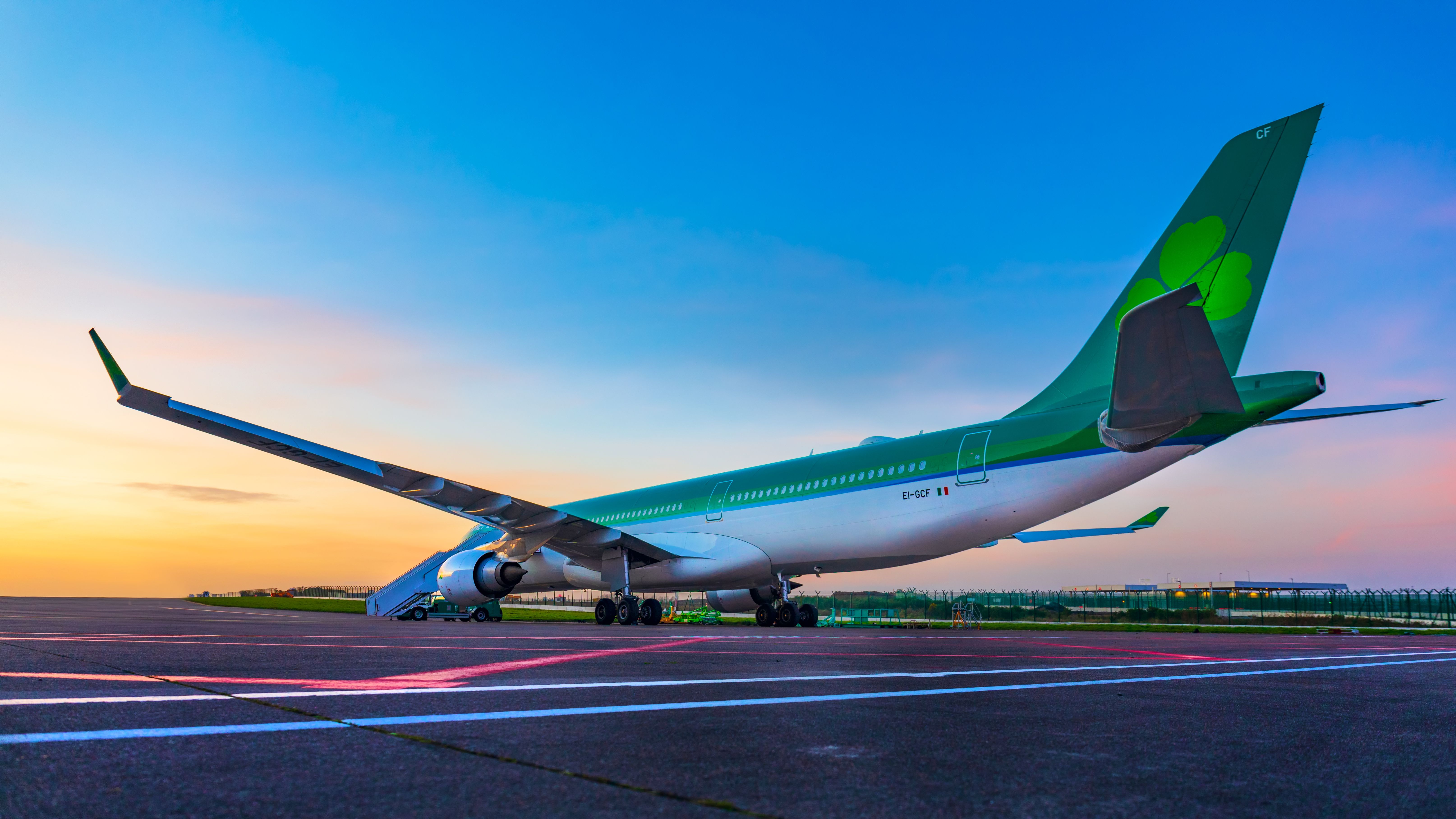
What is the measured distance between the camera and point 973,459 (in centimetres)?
1532

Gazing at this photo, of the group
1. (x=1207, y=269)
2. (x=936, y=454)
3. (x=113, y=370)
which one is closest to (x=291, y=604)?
(x=113, y=370)

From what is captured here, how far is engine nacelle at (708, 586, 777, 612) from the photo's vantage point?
82.8 ft

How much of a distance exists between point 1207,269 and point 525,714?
1152cm

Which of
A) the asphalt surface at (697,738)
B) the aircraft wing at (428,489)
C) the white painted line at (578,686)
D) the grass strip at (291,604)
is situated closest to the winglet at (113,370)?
the aircraft wing at (428,489)

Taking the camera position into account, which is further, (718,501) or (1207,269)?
(718,501)

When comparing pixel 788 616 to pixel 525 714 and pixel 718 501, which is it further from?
pixel 525 714

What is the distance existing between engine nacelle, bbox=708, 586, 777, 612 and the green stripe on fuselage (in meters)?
3.66

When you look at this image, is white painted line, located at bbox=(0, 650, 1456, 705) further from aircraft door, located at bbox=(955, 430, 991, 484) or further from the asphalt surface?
aircraft door, located at bbox=(955, 430, 991, 484)

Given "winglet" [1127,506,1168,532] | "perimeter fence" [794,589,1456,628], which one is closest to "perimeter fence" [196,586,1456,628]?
"perimeter fence" [794,589,1456,628]

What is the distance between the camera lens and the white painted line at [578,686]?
4.53 m

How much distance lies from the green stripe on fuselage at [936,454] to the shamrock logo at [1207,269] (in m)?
1.59

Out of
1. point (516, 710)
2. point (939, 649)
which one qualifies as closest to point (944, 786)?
point (516, 710)

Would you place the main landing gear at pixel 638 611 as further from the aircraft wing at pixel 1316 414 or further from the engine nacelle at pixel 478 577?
the aircraft wing at pixel 1316 414

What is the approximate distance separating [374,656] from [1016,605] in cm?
4396
